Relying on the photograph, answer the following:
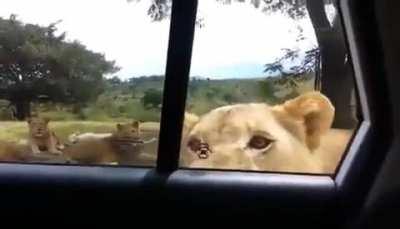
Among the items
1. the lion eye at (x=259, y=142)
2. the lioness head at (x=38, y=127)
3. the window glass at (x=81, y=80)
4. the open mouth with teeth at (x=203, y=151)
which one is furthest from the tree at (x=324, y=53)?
the lioness head at (x=38, y=127)

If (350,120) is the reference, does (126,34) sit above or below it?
above

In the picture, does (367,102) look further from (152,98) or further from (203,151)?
(152,98)

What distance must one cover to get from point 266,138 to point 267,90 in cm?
22

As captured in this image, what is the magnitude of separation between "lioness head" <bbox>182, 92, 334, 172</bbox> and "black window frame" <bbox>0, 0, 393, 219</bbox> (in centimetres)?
7

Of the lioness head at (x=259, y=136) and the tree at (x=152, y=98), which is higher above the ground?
the tree at (x=152, y=98)

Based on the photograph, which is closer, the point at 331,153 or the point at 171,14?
the point at 171,14

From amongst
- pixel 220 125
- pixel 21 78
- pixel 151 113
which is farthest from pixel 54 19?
pixel 220 125

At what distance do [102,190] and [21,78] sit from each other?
56 cm

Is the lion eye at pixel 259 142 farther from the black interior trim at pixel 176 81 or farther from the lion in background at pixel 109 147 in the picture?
the lion in background at pixel 109 147

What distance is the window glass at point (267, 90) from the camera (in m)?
3.47

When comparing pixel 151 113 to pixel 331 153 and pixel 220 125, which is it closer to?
pixel 220 125

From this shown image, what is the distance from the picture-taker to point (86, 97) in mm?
3525

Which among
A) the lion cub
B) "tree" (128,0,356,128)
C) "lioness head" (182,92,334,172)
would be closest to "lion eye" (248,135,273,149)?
"lioness head" (182,92,334,172)

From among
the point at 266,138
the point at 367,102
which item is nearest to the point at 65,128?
the point at 266,138
